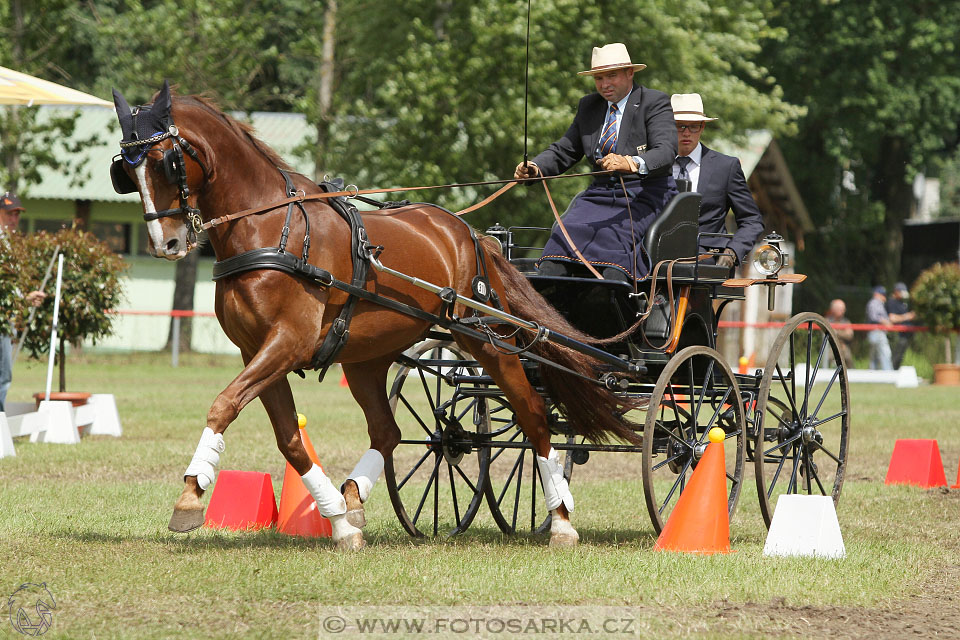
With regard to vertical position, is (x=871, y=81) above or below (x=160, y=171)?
above

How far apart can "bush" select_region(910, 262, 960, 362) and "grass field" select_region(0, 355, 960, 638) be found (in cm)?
1537

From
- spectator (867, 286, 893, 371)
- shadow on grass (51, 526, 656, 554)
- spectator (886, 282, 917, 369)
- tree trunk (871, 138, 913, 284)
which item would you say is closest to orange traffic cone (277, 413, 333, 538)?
shadow on grass (51, 526, 656, 554)

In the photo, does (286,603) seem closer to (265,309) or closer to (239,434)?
(265,309)

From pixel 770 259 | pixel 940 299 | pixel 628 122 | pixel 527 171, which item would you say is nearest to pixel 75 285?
pixel 527 171

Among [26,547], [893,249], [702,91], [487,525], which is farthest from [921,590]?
[893,249]

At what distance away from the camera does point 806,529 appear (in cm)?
633

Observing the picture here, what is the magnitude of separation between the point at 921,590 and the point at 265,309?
3.36m

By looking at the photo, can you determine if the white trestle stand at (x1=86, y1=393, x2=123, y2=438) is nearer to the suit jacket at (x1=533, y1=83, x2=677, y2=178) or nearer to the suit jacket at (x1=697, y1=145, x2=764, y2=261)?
the suit jacket at (x1=533, y1=83, x2=677, y2=178)

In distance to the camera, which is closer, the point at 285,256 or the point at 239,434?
the point at 285,256

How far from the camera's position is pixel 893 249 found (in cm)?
3816

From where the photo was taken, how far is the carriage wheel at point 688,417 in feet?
21.4

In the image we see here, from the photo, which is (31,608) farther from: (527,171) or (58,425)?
(58,425)

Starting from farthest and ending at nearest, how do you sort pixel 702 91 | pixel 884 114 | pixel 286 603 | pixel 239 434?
pixel 884 114 → pixel 702 91 → pixel 239 434 → pixel 286 603

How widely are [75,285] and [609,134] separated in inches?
300
